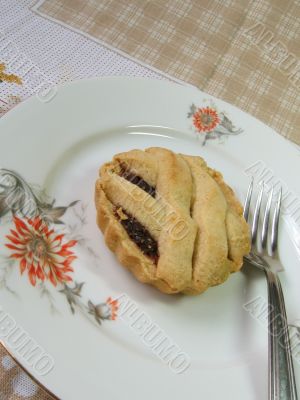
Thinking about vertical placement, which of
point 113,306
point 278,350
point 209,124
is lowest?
point 113,306

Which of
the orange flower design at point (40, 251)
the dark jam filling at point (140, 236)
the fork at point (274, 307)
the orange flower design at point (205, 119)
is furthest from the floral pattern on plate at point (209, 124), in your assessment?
the orange flower design at point (40, 251)

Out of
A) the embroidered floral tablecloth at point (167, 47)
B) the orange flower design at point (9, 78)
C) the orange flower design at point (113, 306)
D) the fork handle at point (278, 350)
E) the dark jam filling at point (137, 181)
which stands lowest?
the orange flower design at point (113, 306)

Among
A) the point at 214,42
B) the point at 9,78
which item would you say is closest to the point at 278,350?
the point at 9,78

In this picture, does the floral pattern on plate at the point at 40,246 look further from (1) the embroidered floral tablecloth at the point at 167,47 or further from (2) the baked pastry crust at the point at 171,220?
(1) the embroidered floral tablecloth at the point at 167,47

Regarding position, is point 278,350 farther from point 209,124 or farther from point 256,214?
point 209,124

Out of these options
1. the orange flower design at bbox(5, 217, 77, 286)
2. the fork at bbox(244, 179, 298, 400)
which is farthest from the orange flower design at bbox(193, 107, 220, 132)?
the orange flower design at bbox(5, 217, 77, 286)

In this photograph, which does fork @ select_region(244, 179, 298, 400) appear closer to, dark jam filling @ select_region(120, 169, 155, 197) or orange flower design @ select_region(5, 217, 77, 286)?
dark jam filling @ select_region(120, 169, 155, 197)

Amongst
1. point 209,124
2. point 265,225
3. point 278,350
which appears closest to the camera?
point 278,350
